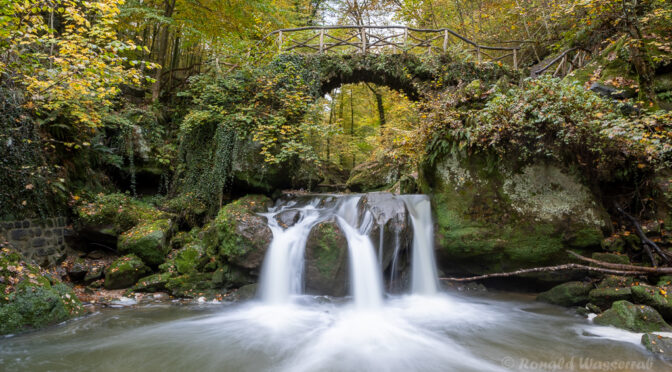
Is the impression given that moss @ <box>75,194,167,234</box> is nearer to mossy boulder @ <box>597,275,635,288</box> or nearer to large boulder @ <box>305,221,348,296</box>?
large boulder @ <box>305,221,348,296</box>

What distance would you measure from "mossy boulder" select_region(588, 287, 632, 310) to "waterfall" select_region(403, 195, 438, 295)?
8.63 ft

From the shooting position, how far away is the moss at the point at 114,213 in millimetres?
6508

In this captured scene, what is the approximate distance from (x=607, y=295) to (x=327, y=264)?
472cm

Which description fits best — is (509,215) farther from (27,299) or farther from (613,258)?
(27,299)

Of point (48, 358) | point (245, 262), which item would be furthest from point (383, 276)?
point (48, 358)

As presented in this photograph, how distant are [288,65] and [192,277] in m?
6.53

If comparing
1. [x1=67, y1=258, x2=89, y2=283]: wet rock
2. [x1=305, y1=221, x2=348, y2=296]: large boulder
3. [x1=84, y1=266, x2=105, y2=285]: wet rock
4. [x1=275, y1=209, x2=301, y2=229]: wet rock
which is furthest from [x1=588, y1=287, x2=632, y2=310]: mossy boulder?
[x1=67, y1=258, x2=89, y2=283]: wet rock

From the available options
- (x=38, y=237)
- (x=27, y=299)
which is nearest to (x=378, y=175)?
(x=38, y=237)

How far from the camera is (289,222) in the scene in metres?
6.93

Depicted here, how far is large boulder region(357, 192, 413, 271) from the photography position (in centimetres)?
626

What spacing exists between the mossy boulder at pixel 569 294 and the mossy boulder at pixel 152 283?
24.3 feet

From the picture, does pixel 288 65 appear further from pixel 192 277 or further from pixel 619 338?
pixel 619 338

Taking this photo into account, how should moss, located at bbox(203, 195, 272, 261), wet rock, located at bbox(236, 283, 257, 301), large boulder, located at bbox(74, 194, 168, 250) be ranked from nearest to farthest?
wet rock, located at bbox(236, 283, 257, 301)
moss, located at bbox(203, 195, 272, 261)
large boulder, located at bbox(74, 194, 168, 250)

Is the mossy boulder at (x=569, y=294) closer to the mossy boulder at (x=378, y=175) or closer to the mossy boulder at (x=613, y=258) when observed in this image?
the mossy boulder at (x=613, y=258)
